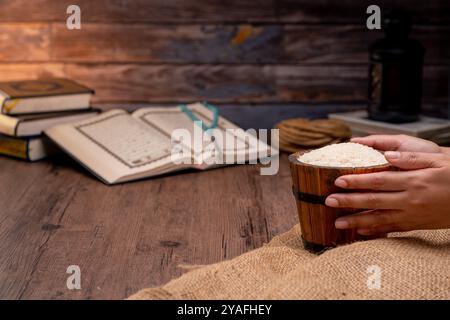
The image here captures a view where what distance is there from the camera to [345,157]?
1093 millimetres

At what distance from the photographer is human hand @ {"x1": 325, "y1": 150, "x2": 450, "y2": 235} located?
1.06 meters

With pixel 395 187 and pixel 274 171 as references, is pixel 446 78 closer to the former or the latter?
pixel 274 171

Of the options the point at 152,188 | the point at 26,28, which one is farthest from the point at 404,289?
the point at 26,28

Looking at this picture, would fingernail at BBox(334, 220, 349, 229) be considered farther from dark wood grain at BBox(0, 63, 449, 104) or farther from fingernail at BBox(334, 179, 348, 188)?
dark wood grain at BBox(0, 63, 449, 104)

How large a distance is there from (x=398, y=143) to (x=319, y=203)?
236 millimetres

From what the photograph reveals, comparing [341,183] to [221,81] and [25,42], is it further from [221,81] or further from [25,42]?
[25,42]

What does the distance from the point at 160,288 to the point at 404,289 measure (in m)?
0.33

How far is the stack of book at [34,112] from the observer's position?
5.88ft

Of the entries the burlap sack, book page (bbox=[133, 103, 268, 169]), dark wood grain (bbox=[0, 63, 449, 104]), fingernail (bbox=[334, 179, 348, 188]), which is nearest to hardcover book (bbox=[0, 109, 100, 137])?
book page (bbox=[133, 103, 268, 169])

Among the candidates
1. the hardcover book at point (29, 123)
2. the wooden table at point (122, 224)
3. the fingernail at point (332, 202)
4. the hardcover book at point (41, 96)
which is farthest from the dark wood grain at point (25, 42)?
the fingernail at point (332, 202)

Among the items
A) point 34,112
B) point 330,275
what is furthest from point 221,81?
point 330,275

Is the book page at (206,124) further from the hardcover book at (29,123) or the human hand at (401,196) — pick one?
the human hand at (401,196)

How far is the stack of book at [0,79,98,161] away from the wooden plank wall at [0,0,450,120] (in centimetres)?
23

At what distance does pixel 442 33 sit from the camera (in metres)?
2.16
